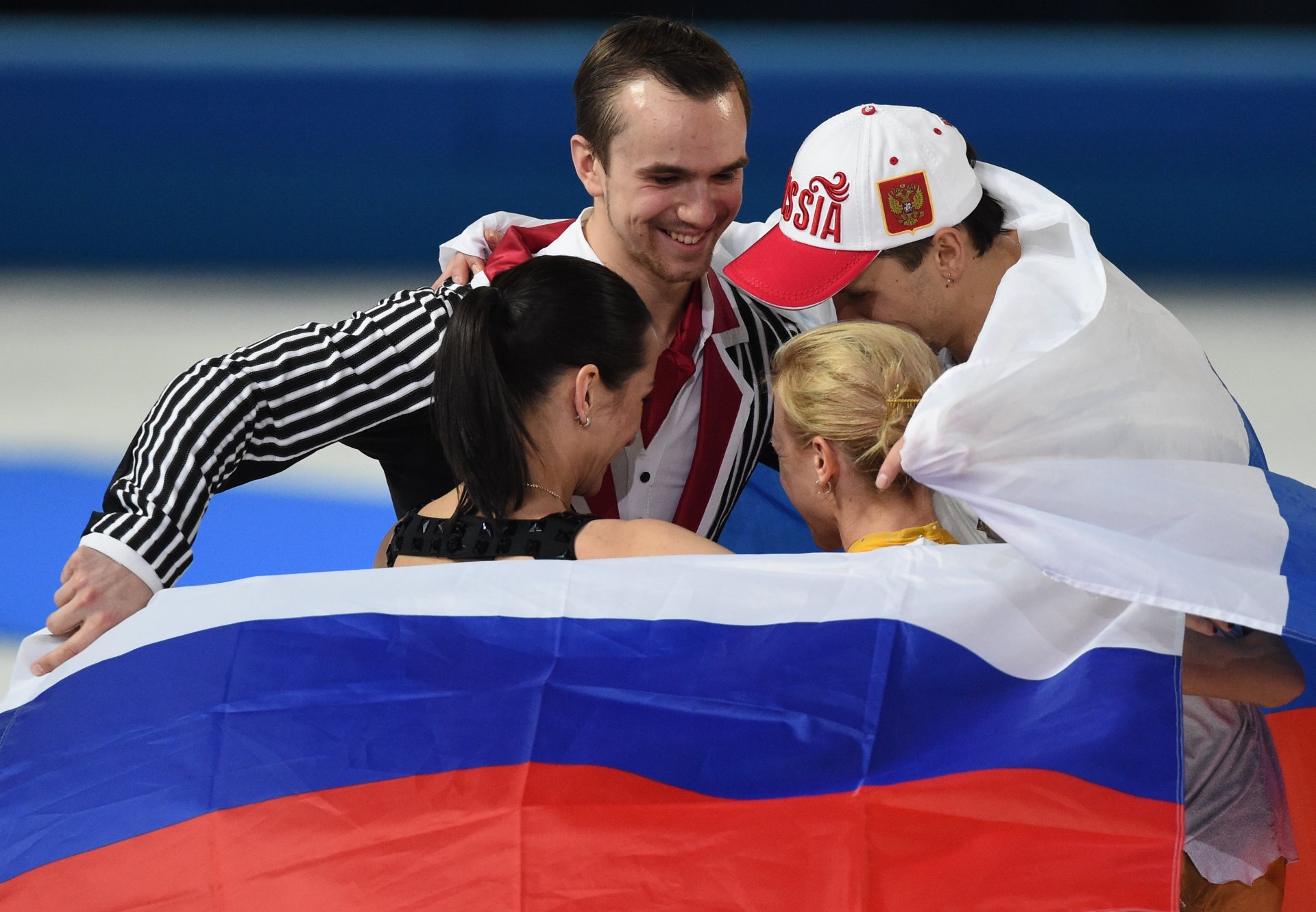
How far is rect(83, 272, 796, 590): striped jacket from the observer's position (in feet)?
5.42

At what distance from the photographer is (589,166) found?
213cm

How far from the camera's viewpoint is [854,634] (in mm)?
1424

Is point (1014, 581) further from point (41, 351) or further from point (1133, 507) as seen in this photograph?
point (41, 351)

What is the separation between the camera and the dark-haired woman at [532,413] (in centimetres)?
163

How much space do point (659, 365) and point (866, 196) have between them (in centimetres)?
38

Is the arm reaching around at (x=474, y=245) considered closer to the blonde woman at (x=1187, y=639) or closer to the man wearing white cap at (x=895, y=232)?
the man wearing white cap at (x=895, y=232)

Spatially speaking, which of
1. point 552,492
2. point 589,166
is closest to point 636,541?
point 552,492

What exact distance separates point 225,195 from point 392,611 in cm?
639

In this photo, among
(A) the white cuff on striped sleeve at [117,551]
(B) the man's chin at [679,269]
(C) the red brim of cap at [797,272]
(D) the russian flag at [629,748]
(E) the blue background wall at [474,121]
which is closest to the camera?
(D) the russian flag at [629,748]

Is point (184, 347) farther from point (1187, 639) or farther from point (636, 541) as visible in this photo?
point (1187, 639)

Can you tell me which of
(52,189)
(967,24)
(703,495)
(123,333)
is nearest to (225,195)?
(52,189)

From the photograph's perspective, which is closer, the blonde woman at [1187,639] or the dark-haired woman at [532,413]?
the blonde woman at [1187,639]

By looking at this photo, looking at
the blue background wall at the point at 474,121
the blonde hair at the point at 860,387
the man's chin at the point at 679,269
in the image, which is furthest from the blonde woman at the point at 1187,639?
the blue background wall at the point at 474,121

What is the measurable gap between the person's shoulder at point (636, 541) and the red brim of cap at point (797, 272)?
433 millimetres
